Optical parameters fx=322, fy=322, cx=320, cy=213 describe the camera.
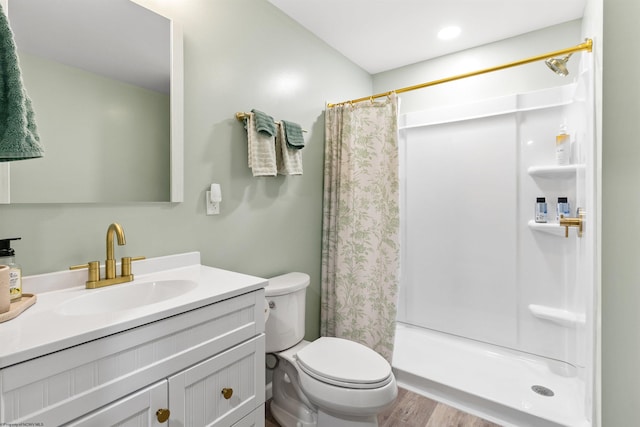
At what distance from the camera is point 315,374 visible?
4.78 feet

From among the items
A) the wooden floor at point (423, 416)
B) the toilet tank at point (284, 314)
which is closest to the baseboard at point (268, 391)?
the wooden floor at point (423, 416)

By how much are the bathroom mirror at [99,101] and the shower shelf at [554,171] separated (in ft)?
7.30

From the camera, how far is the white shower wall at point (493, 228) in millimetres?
2154

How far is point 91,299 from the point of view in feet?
3.69

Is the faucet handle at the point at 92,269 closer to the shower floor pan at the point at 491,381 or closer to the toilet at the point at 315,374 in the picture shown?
the toilet at the point at 315,374

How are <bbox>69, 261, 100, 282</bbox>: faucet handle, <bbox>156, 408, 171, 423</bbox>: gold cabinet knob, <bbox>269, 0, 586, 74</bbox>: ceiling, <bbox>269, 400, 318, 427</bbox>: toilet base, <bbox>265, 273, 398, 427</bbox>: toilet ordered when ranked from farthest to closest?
<bbox>269, 0, 586, 74</bbox>: ceiling
<bbox>269, 400, 318, 427</bbox>: toilet base
<bbox>265, 273, 398, 427</bbox>: toilet
<bbox>69, 261, 100, 282</bbox>: faucet handle
<bbox>156, 408, 171, 423</bbox>: gold cabinet knob

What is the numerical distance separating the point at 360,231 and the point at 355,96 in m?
1.26

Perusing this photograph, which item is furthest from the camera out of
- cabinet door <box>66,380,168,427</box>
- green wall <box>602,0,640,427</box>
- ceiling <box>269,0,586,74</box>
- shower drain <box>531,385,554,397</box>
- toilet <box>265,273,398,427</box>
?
ceiling <box>269,0,586,74</box>

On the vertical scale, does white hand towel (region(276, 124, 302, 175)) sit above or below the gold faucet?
above

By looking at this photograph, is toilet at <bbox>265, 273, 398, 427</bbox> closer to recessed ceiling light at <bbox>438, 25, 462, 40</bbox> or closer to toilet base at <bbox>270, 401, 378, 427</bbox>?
toilet base at <bbox>270, 401, 378, 427</bbox>

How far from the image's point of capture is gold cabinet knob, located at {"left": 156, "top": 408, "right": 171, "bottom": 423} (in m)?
0.91

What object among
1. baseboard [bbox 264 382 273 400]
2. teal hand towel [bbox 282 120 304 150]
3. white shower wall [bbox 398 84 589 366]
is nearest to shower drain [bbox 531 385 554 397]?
white shower wall [bbox 398 84 589 366]

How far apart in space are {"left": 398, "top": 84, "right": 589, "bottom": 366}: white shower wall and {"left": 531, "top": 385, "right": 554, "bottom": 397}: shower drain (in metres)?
0.31

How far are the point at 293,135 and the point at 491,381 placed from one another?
1.95m
